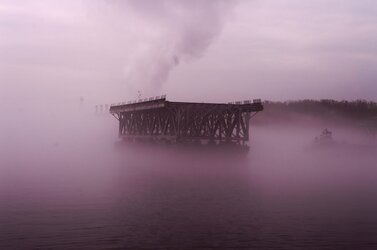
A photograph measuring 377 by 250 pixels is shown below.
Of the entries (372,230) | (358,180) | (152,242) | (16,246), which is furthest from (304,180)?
(16,246)

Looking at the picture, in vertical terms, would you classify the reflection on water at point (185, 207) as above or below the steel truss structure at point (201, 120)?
below

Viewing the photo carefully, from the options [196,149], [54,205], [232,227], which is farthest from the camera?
[196,149]

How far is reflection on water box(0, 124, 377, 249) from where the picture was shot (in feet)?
72.9

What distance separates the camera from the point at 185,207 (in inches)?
1179

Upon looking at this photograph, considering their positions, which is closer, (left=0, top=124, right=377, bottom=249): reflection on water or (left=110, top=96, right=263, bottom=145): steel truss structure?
(left=0, top=124, right=377, bottom=249): reflection on water

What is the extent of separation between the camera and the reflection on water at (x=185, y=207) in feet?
72.9

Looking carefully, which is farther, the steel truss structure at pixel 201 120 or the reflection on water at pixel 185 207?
the steel truss structure at pixel 201 120

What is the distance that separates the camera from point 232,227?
24.7 meters

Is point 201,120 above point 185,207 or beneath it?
above

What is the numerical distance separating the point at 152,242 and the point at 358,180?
1188 inches

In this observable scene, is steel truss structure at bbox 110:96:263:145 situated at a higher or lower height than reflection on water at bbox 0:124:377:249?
higher

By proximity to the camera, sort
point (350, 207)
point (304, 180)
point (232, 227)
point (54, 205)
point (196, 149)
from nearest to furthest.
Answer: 1. point (232, 227)
2. point (54, 205)
3. point (350, 207)
4. point (304, 180)
5. point (196, 149)

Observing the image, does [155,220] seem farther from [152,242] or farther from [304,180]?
[304,180]

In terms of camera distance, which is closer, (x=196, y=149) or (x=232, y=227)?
(x=232, y=227)
